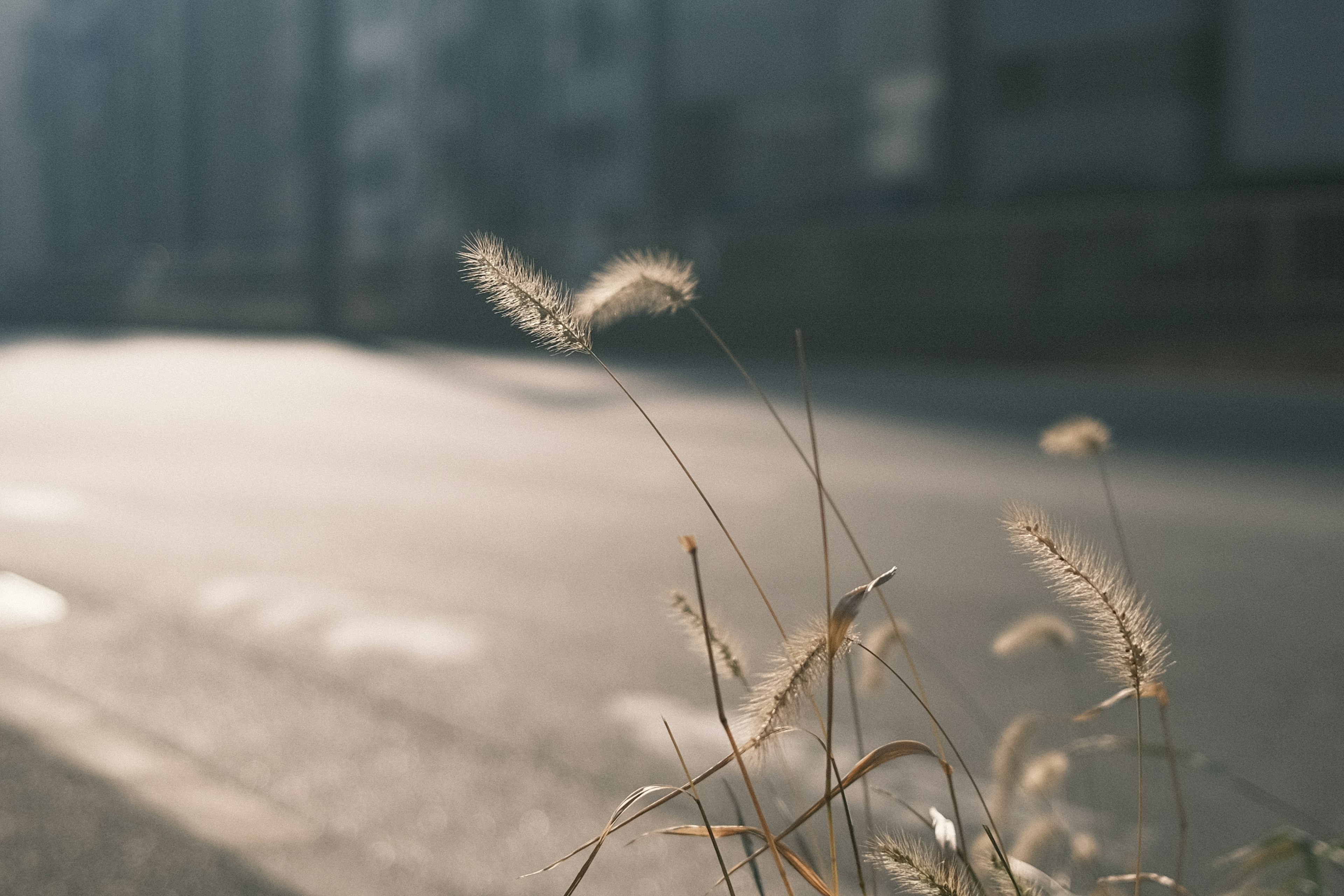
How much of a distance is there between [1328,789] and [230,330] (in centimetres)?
2524

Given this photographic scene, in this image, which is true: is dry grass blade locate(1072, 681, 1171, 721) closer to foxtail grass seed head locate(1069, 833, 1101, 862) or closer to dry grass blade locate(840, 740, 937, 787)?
dry grass blade locate(840, 740, 937, 787)

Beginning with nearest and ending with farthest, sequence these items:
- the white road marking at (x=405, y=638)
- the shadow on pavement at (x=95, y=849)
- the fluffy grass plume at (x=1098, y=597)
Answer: the fluffy grass plume at (x=1098, y=597)
the shadow on pavement at (x=95, y=849)
the white road marking at (x=405, y=638)

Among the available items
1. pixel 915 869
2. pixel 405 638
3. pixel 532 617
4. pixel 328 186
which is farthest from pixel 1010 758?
pixel 328 186

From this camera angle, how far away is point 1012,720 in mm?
3568

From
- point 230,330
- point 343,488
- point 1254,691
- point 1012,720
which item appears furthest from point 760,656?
point 230,330

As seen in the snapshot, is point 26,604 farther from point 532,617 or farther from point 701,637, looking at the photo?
point 701,637

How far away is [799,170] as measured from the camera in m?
26.0

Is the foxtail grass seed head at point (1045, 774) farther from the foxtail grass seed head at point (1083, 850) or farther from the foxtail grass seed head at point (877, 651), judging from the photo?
the foxtail grass seed head at point (877, 651)

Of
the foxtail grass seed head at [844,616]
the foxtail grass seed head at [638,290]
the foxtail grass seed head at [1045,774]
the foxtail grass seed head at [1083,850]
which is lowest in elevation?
the foxtail grass seed head at [1083,850]

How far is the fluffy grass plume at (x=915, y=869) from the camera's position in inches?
39.1

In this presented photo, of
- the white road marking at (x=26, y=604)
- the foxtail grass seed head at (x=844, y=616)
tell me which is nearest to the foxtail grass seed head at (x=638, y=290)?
the foxtail grass seed head at (x=844, y=616)

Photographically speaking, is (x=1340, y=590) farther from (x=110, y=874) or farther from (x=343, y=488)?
(x=343, y=488)

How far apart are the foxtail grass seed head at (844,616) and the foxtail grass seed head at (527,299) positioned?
32 cm

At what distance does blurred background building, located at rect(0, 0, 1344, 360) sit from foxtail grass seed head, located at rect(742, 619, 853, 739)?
13325mm
